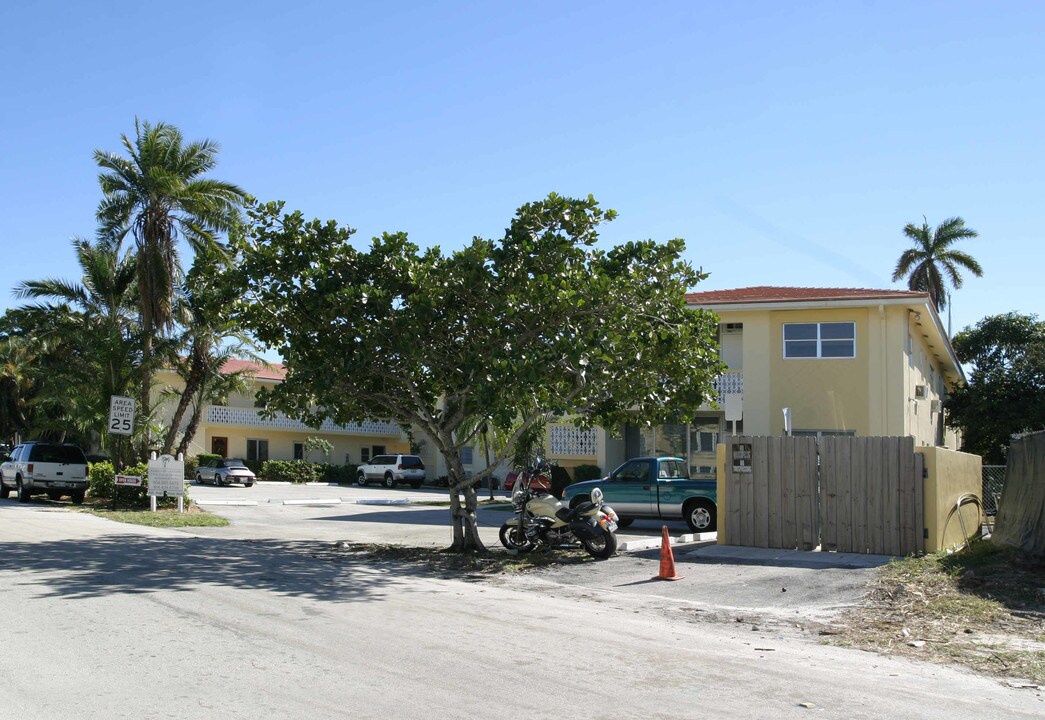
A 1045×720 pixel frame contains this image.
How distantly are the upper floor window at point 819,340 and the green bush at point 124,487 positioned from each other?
724 inches

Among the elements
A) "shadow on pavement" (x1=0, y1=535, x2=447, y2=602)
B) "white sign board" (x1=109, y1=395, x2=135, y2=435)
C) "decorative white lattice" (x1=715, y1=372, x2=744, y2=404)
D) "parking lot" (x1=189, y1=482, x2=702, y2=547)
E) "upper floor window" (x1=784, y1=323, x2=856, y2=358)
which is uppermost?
"upper floor window" (x1=784, y1=323, x2=856, y2=358)

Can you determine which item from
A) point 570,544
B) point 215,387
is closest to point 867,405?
point 570,544

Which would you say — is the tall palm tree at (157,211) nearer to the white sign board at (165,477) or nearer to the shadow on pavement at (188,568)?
the white sign board at (165,477)

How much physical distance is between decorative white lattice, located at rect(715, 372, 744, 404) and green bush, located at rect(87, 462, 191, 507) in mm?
16227

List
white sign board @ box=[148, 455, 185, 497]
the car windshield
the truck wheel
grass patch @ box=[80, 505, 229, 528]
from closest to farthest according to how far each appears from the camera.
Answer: the truck wheel → grass patch @ box=[80, 505, 229, 528] → white sign board @ box=[148, 455, 185, 497] → the car windshield

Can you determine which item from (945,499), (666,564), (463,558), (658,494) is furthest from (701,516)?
(666,564)

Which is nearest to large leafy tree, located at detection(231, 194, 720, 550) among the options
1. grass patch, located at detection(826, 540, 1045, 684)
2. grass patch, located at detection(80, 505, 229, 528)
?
grass patch, located at detection(826, 540, 1045, 684)

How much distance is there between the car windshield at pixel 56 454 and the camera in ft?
90.7

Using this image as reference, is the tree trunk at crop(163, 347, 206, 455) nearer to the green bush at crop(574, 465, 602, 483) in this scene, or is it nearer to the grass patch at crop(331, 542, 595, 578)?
the grass patch at crop(331, 542, 595, 578)

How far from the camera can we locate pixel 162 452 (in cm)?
2870

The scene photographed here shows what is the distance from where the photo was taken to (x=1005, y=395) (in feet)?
115

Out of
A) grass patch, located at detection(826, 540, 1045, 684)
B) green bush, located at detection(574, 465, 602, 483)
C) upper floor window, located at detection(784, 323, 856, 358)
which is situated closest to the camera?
grass patch, located at detection(826, 540, 1045, 684)

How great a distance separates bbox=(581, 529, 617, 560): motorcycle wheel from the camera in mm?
15711

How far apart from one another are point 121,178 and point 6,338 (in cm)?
2044
